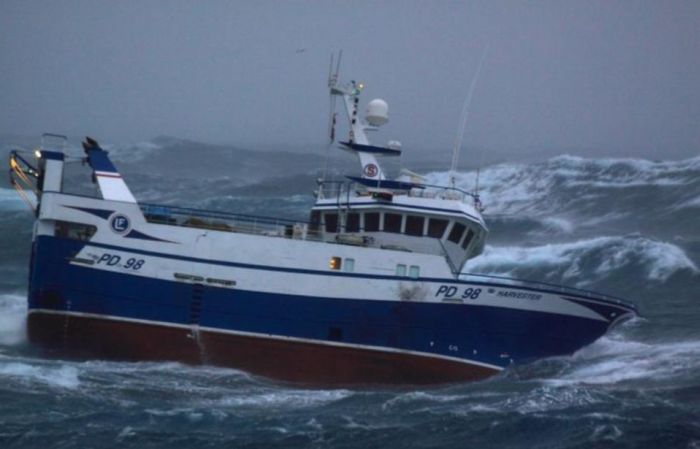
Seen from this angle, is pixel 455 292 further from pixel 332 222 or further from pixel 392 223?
pixel 332 222

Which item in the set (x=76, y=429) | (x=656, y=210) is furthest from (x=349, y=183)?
(x=656, y=210)

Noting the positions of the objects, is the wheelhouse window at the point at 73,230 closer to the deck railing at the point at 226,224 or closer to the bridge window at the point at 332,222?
the deck railing at the point at 226,224

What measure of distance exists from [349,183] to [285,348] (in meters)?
4.82

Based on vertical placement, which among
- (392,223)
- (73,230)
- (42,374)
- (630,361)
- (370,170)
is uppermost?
(370,170)

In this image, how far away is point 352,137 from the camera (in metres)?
23.4

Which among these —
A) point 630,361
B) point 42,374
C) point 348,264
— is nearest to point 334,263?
point 348,264

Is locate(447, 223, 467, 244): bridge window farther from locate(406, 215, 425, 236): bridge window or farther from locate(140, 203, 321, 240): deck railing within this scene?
locate(140, 203, 321, 240): deck railing

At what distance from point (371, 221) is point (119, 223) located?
20.3 ft

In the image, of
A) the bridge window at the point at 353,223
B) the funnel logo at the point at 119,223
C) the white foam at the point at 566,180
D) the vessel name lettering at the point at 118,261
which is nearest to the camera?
the vessel name lettering at the point at 118,261

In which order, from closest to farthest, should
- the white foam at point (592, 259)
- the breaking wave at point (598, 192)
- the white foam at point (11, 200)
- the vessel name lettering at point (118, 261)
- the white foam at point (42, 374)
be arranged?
the white foam at point (42, 374) < the vessel name lettering at point (118, 261) < the white foam at point (592, 259) < the breaking wave at point (598, 192) < the white foam at point (11, 200)

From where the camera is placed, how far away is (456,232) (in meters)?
22.0

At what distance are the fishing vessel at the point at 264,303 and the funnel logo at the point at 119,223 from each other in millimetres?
23

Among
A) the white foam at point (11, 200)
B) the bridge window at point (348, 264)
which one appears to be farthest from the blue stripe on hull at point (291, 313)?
the white foam at point (11, 200)

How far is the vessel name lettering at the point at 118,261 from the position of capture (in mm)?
20062
